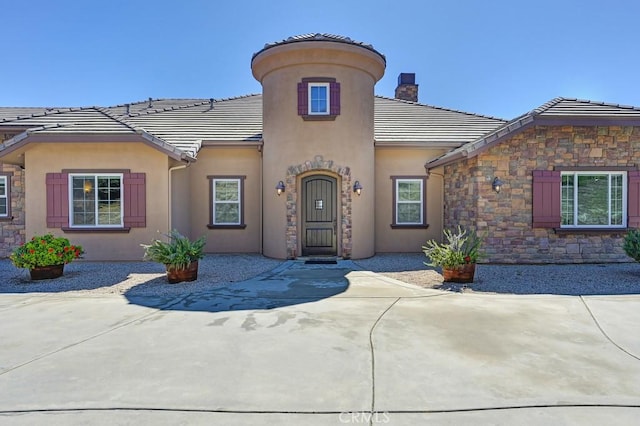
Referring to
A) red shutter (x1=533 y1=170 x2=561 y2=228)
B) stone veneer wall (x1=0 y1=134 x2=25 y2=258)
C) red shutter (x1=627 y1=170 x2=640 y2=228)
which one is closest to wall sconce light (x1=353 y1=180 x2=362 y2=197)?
red shutter (x1=533 y1=170 x2=561 y2=228)

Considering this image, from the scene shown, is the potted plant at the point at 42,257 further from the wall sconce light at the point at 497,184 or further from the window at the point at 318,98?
the wall sconce light at the point at 497,184

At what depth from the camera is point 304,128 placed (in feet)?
37.8

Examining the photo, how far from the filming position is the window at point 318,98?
11453 millimetres

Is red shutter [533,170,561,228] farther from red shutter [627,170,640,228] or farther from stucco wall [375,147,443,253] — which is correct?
stucco wall [375,147,443,253]

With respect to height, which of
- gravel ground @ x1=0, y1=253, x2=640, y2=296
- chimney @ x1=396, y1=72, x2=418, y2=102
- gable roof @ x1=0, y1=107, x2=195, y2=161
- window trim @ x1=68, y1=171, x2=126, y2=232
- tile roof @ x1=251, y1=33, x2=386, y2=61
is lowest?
gravel ground @ x1=0, y1=253, x2=640, y2=296

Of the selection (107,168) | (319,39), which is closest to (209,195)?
(107,168)

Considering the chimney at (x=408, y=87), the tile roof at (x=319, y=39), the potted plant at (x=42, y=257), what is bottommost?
→ the potted plant at (x=42, y=257)

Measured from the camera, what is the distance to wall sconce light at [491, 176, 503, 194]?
10.2 meters

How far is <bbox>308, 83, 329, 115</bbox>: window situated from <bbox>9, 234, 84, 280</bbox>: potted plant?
724 centimetres

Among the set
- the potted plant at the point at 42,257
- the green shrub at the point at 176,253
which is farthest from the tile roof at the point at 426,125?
the potted plant at the point at 42,257

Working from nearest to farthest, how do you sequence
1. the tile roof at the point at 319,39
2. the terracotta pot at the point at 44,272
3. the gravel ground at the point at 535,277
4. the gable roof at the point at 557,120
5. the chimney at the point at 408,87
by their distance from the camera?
the gravel ground at the point at 535,277
the terracotta pot at the point at 44,272
the gable roof at the point at 557,120
the tile roof at the point at 319,39
the chimney at the point at 408,87

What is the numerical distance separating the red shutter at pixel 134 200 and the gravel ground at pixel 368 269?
1.18 meters

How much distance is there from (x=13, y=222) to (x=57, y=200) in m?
2.74

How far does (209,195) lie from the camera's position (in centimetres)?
1283
